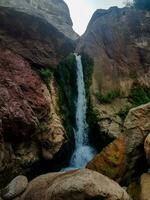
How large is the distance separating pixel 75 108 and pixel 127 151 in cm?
641

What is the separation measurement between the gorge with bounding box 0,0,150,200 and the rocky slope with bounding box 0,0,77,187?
5cm

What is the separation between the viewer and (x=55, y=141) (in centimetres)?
1404

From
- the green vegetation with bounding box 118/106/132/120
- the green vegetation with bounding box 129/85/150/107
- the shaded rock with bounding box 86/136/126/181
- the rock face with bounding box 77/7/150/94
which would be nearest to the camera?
the shaded rock with bounding box 86/136/126/181

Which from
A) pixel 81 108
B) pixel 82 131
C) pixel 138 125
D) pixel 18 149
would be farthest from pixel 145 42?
pixel 18 149

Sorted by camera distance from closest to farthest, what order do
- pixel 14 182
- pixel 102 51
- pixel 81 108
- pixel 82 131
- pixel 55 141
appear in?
pixel 14 182 → pixel 55 141 → pixel 82 131 → pixel 81 108 → pixel 102 51

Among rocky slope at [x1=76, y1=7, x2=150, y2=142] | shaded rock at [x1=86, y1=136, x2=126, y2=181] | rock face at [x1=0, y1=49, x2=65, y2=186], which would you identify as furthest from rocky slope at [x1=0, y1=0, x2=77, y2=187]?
rocky slope at [x1=76, y1=7, x2=150, y2=142]

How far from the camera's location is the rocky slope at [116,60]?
61.0 feet

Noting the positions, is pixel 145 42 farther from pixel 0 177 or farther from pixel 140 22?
pixel 0 177

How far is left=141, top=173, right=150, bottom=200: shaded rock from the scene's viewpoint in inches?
376

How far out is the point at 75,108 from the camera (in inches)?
711

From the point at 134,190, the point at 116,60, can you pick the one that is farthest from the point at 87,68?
the point at 134,190

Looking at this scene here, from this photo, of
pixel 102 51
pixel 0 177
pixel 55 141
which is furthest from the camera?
pixel 102 51

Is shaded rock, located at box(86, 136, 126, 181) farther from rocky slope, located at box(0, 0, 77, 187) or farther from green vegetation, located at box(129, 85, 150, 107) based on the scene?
green vegetation, located at box(129, 85, 150, 107)

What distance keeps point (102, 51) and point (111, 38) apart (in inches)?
51.9
